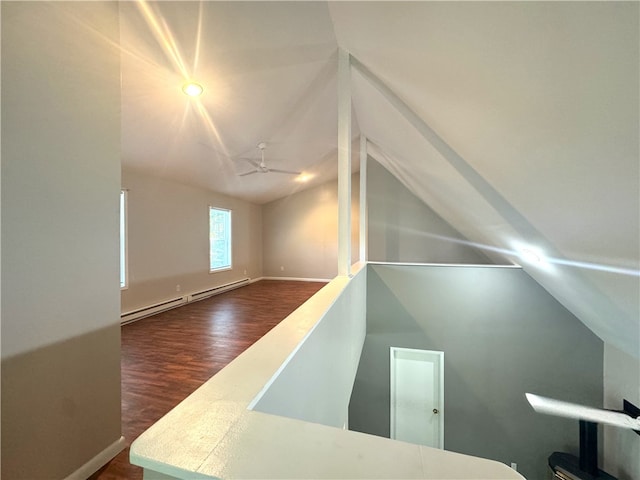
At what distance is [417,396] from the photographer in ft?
16.0

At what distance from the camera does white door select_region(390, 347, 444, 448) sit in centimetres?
464

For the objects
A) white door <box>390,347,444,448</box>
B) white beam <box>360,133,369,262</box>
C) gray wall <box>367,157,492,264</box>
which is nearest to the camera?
white beam <box>360,133,369,262</box>

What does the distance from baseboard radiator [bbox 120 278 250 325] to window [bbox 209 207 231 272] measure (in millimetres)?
463

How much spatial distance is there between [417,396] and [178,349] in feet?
13.1

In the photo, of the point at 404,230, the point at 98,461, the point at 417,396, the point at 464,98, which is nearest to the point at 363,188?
the point at 404,230

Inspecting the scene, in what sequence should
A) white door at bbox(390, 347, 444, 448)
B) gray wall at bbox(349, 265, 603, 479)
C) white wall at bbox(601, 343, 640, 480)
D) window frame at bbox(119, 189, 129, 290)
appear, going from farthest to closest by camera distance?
white door at bbox(390, 347, 444, 448), window frame at bbox(119, 189, 129, 290), gray wall at bbox(349, 265, 603, 479), white wall at bbox(601, 343, 640, 480)

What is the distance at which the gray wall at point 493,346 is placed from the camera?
3844mm

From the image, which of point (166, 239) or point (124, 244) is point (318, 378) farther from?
point (166, 239)

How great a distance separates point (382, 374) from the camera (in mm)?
4816

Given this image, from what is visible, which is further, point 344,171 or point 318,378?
point 344,171

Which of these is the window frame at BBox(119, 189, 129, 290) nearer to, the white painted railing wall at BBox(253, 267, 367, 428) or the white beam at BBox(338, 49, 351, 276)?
the white beam at BBox(338, 49, 351, 276)

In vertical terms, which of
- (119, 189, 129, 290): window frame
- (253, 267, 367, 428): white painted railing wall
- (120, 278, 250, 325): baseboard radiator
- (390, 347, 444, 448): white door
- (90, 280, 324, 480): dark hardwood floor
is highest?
(119, 189, 129, 290): window frame

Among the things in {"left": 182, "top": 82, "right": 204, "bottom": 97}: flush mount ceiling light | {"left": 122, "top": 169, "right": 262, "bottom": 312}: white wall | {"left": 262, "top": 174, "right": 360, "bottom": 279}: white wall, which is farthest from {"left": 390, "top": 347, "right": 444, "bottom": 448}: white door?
{"left": 182, "top": 82, "right": 204, "bottom": 97}: flush mount ceiling light

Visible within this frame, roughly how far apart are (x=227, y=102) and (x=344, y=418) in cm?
336
